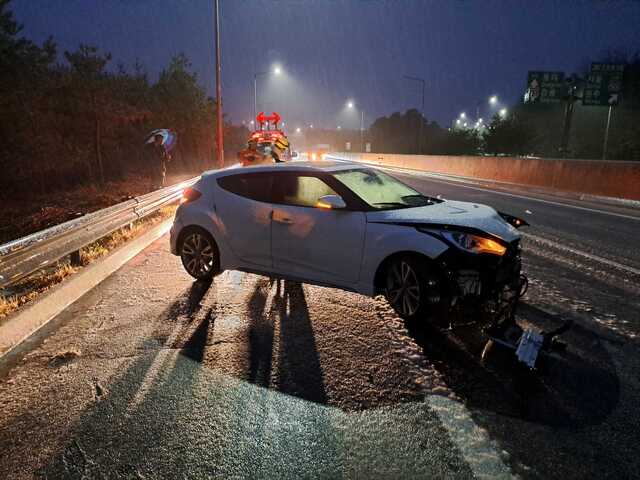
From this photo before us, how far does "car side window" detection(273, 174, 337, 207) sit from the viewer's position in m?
5.24

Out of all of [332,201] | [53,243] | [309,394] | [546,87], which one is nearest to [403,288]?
[332,201]

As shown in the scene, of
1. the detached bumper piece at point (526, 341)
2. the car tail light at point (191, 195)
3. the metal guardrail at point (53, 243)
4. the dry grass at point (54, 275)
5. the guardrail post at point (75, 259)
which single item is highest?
the car tail light at point (191, 195)

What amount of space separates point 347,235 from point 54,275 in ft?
12.7

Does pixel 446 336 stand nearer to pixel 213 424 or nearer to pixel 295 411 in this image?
pixel 295 411

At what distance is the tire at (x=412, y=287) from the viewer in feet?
14.0

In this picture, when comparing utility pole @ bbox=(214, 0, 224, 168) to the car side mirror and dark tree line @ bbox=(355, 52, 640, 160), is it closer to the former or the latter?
the car side mirror

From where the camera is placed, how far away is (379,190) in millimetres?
5402

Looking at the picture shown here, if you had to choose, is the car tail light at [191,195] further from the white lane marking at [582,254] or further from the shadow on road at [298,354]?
the white lane marking at [582,254]

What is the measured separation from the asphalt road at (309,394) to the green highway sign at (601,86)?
27.8 m

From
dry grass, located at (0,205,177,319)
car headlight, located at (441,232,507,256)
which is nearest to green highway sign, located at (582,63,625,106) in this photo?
dry grass, located at (0,205,177,319)

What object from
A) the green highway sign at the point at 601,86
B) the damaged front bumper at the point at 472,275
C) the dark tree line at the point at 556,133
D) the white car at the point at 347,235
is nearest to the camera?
the damaged front bumper at the point at 472,275

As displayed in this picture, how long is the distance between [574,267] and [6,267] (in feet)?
23.3

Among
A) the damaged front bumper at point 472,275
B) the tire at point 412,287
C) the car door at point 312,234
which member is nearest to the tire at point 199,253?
the car door at point 312,234

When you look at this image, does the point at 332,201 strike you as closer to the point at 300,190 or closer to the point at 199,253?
the point at 300,190
